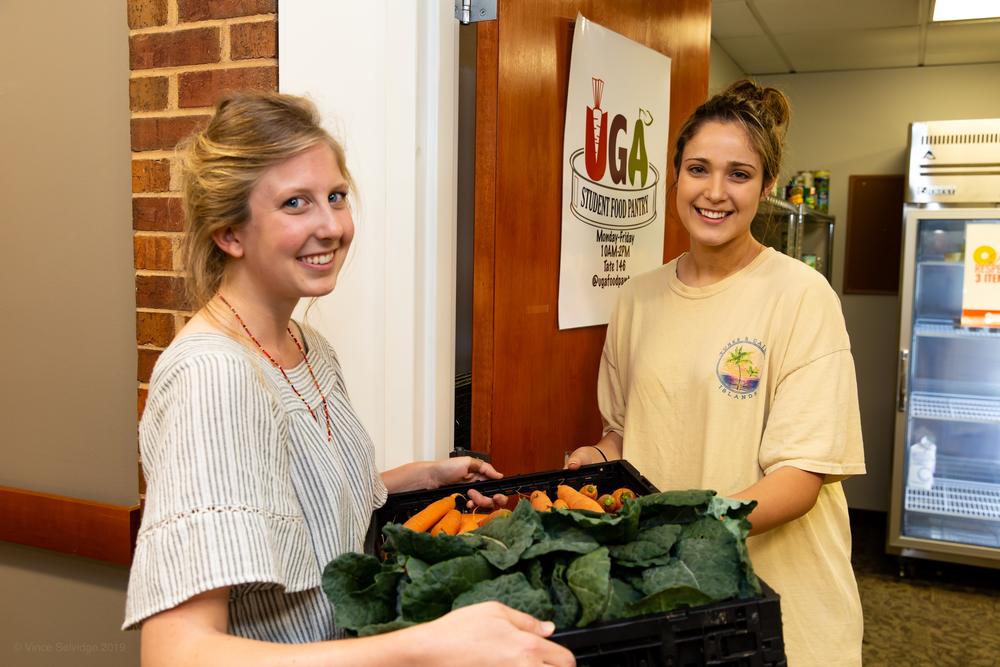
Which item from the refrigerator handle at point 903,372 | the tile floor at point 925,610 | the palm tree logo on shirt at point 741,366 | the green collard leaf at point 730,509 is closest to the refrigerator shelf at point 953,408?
the refrigerator handle at point 903,372

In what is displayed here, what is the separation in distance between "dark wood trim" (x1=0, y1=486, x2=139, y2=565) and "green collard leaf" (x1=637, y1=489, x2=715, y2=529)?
1406 mm

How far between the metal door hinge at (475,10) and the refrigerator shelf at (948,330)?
3426mm

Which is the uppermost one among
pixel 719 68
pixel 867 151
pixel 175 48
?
pixel 719 68

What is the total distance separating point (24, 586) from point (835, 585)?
203cm

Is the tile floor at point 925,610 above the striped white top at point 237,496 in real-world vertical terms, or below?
below

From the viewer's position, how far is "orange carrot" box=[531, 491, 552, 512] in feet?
4.15

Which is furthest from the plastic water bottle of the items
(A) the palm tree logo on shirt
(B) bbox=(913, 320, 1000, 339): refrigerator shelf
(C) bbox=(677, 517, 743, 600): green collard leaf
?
(C) bbox=(677, 517, 743, 600): green collard leaf

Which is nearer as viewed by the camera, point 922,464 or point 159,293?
point 159,293

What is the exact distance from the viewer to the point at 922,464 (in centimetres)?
442

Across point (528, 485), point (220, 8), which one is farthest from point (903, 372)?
point (220, 8)

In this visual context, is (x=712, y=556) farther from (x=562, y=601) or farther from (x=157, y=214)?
(x=157, y=214)

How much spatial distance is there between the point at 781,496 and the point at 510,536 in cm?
67

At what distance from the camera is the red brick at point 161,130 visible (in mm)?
1845

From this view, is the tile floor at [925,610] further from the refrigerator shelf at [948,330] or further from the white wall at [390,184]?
the white wall at [390,184]
